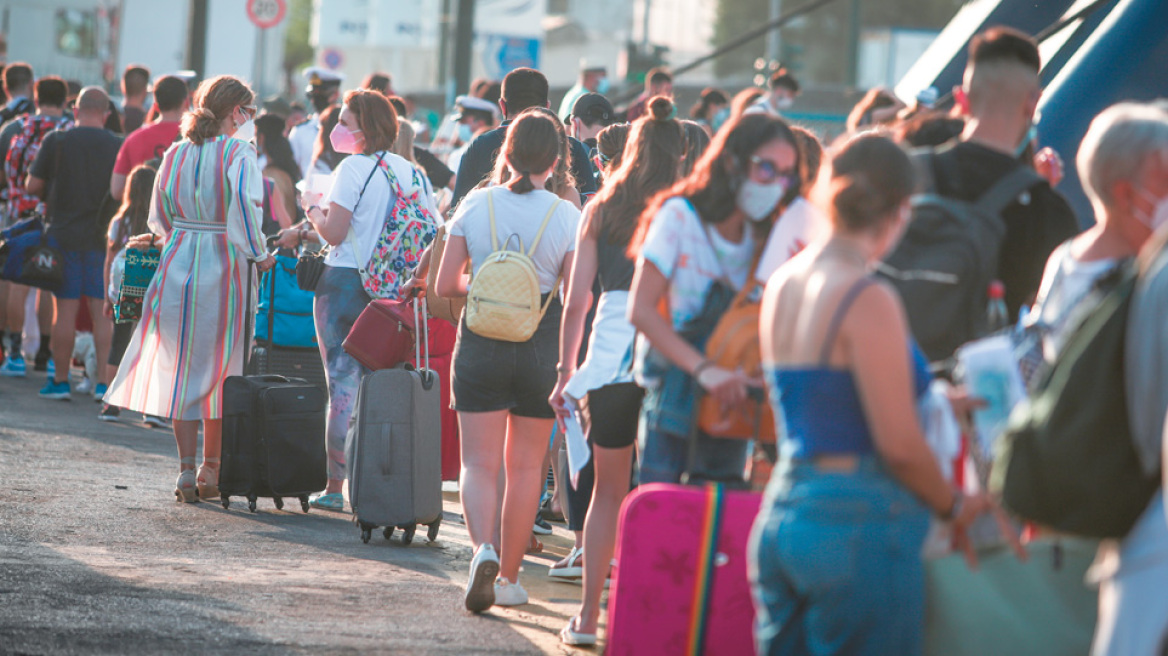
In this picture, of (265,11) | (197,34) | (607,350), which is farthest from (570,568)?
(265,11)

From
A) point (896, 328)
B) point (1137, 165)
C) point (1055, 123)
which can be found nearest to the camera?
point (896, 328)

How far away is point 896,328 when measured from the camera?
3102 mm

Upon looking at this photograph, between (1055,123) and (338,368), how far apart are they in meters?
3.95

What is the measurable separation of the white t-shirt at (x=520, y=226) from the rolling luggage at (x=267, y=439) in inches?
93.9

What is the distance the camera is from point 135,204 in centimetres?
1057

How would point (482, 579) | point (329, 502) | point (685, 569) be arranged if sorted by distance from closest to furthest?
point (685, 569)
point (482, 579)
point (329, 502)

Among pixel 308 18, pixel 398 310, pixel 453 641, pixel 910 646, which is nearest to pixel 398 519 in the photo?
pixel 398 310

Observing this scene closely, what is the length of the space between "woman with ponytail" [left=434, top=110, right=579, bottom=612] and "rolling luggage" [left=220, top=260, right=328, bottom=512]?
2185 millimetres

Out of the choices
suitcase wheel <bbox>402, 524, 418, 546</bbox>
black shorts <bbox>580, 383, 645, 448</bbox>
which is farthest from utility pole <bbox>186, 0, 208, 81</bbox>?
black shorts <bbox>580, 383, 645, 448</bbox>

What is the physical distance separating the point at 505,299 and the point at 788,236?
1753 millimetres

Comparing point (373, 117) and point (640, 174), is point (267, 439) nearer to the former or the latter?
point (373, 117)

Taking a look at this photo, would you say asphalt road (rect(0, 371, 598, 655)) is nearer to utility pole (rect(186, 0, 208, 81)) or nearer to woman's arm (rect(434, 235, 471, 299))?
woman's arm (rect(434, 235, 471, 299))

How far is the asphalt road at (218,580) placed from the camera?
218 inches

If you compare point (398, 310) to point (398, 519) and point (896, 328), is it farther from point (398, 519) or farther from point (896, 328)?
point (896, 328)
